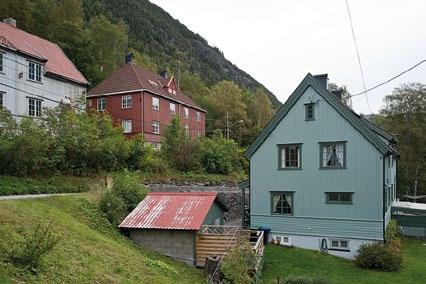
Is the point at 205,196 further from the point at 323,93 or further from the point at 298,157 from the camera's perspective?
the point at 323,93

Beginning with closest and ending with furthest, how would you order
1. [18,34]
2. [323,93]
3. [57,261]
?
[57,261] → [323,93] → [18,34]

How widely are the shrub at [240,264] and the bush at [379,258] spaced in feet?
24.6

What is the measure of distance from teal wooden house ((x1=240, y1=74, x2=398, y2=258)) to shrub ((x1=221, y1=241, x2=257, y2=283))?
8176mm

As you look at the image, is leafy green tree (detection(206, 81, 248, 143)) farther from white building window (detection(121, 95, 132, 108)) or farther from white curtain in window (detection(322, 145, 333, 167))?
white curtain in window (detection(322, 145, 333, 167))

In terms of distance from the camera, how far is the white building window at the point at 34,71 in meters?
32.2

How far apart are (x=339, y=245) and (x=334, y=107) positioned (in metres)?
7.55

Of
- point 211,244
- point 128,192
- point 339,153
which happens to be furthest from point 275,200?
point 128,192

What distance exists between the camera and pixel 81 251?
13.6 metres

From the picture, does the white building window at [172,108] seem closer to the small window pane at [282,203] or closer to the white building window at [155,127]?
the white building window at [155,127]

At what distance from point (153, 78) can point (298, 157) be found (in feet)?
95.9

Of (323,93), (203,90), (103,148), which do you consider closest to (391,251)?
(323,93)

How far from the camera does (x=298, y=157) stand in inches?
928

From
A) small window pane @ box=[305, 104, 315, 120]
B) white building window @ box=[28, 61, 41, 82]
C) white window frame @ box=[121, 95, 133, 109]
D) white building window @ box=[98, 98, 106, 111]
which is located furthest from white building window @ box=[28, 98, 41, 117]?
small window pane @ box=[305, 104, 315, 120]

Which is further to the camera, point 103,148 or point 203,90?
point 203,90
